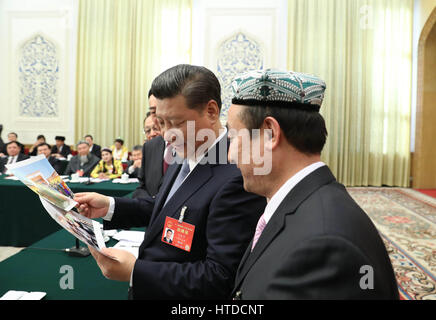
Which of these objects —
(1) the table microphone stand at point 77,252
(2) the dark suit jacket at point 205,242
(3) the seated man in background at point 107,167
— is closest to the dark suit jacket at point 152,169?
(1) the table microphone stand at point 77,252

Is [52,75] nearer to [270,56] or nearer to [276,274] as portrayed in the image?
[270,56]

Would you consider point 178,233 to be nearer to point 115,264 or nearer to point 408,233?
point 115,264

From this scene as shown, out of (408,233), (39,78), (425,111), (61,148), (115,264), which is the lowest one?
(408,233)

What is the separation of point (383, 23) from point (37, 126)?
33.6 feet

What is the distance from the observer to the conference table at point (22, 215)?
4309 millimetres

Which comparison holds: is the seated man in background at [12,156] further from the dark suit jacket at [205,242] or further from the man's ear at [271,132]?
the man's ear at [271,132]

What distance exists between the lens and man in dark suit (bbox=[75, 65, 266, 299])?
1.10 metres

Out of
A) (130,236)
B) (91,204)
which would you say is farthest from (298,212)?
(130,236)

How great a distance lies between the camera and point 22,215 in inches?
172

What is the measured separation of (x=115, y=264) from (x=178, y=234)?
226 mm

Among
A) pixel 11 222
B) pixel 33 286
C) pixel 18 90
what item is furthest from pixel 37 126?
pixel 33 286

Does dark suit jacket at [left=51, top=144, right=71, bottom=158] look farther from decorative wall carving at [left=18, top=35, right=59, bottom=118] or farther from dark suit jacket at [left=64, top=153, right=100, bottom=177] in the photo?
dark suit jacket at [left=64, top=153, right=100, bottom=177]

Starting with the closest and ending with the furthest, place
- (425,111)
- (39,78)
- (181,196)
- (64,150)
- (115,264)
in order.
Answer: (115,264)
(181,196)
(425,111)
(64,150)
(39,78)

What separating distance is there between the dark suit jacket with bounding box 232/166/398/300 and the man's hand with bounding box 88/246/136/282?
18.8 inches
